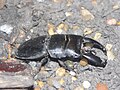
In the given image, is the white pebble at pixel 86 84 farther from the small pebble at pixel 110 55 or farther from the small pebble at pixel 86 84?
the small pebble at pixel 110 55

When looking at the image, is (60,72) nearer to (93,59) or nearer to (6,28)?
(93,59)

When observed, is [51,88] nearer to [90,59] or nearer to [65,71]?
[65,71]

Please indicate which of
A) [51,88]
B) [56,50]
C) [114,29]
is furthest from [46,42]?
[114,29]

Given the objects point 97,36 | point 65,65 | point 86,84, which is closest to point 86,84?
point 86,84

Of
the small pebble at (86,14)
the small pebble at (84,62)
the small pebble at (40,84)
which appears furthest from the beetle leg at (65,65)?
the small pebble at (86,14)

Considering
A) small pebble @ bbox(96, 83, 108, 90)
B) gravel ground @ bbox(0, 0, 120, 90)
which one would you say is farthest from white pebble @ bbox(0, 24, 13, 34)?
small pebble @ bbox(96, 83, 108, 90)

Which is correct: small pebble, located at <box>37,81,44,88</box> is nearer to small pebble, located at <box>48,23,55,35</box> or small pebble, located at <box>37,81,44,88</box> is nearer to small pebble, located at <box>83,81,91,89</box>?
small pebble, located at <box>83,81,91,89</box>

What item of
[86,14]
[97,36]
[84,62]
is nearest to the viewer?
[84,62]
